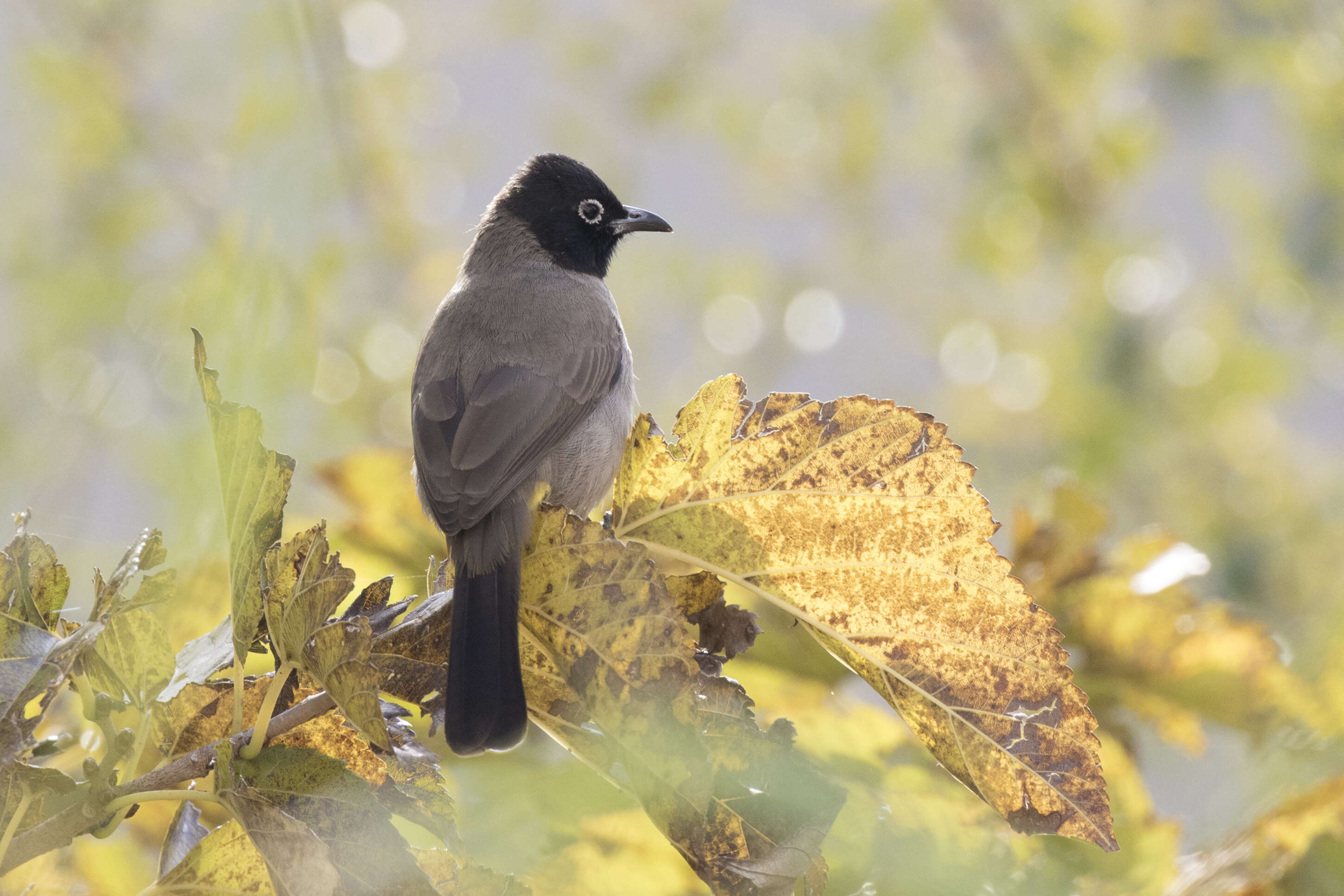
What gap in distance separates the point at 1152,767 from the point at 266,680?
1499mm

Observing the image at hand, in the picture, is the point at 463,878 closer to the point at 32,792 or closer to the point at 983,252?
the point at 32,792

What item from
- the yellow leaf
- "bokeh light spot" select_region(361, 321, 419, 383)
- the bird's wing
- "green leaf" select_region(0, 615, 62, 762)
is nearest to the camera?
"green leaf" select_region(0, 615, 62, 762)

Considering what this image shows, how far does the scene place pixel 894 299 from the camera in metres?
6.02

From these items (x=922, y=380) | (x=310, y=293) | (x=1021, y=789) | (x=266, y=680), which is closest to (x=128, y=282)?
(x=310, y=293)

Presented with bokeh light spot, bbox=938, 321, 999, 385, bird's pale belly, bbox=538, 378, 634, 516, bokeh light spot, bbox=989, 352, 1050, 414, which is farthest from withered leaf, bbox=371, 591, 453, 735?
bokeh light spot, bbox=938, 321, 999, 385

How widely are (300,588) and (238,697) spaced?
0.09 metres

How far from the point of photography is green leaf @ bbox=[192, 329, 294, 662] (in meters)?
0.77

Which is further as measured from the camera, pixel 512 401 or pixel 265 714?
pixel 512 401

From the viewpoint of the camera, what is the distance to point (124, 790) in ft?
2.51

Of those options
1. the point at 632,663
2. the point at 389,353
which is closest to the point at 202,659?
the point at 632,663

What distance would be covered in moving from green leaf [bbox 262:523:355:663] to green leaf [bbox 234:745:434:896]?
8 centimetres

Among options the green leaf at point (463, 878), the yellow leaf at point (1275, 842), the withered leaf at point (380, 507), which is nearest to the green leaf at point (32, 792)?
the green leaf at point (463, 878)

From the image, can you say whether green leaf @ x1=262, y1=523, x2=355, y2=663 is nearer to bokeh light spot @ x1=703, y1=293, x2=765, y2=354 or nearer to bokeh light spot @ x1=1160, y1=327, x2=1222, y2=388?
bokeh light spot @ x1=703, y1=293, x2=765, y2=354

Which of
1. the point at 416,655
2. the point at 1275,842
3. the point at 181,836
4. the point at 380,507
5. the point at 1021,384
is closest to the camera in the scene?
the point at 181,836
